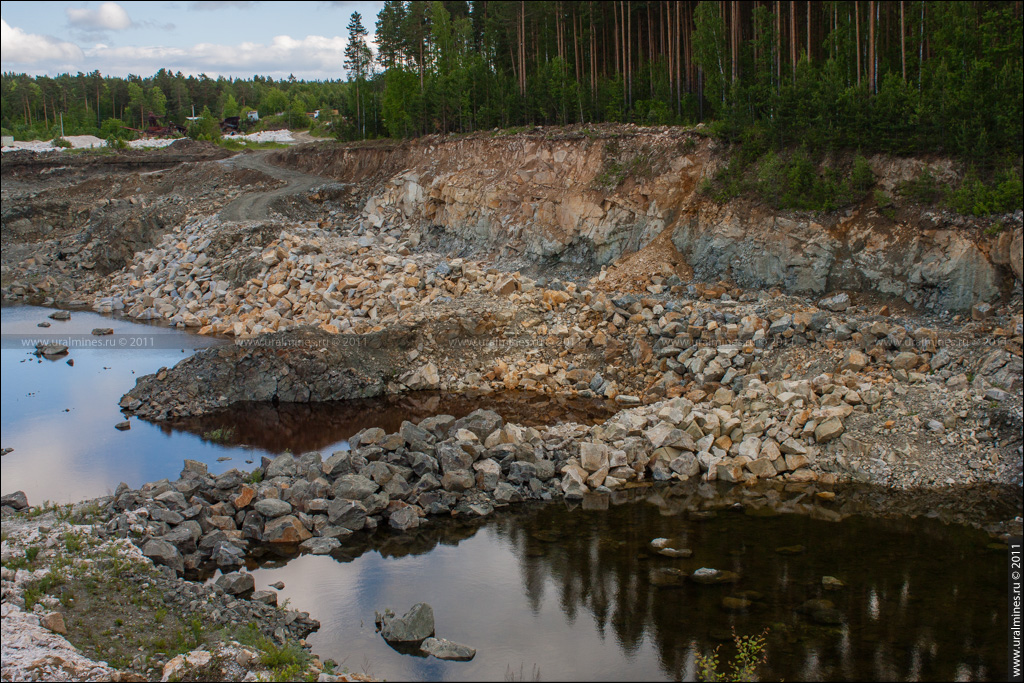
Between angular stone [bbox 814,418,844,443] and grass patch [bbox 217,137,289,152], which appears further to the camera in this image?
grass patch [bbox 217,137,289,152]

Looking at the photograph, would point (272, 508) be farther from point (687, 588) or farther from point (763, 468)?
point (763, 468)

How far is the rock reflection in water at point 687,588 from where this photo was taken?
9391mm

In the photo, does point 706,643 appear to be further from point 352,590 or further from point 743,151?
point 743,151

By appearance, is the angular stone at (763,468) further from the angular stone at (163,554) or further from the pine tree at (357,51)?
the pine tree at (357,51)

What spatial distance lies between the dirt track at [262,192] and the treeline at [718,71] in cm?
543

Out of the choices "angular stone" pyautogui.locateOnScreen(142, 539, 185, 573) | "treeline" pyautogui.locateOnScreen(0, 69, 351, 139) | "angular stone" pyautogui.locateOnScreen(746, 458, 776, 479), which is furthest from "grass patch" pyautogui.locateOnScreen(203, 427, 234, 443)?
"treeline" pyautogui.locateOnScreen(0, 69, 351, 139)

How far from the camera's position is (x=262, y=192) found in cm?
3881

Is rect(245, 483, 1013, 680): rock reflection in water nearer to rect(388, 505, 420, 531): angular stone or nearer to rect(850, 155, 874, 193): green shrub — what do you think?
rect(388, 505, 420, 531): angular stone

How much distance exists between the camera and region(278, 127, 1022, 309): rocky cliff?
20.3 metres

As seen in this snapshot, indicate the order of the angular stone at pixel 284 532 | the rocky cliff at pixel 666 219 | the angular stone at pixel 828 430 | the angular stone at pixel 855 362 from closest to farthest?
the angular stone at pixel 284 532
the angular stone at pixel 828 430
the angular stone at pixel 855 362
the rocky cliff at pixel 666 219

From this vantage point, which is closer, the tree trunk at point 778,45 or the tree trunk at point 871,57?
the tree trunk at point 871,57

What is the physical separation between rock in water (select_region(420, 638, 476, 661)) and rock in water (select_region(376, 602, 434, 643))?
166 millimetres

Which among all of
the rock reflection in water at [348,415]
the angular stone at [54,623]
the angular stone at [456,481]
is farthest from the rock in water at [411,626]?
the rock reflection in water at [348,415]

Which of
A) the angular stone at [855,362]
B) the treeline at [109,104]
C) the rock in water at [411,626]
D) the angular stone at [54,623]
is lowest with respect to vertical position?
the rock in water at [411,626]
